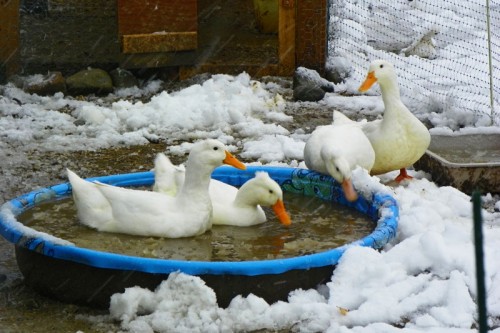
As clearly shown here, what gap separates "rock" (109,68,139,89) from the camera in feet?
31.8

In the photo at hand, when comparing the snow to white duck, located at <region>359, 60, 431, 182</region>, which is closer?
the snow

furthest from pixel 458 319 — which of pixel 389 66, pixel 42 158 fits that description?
pixel 42 158

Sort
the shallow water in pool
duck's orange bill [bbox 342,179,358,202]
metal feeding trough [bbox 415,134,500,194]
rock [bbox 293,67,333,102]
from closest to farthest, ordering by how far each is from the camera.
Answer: the shallow water in pool, duck's orange bill [bbox 342,179,358,202], metal feeding trough [bbox 415,134,500,194], rock [bbox 293,67,333,102]

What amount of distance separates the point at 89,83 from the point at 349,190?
16.0 ft

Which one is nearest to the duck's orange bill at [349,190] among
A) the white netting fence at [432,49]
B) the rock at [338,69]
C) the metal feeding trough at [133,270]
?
the metal feeding trough at [133,270]

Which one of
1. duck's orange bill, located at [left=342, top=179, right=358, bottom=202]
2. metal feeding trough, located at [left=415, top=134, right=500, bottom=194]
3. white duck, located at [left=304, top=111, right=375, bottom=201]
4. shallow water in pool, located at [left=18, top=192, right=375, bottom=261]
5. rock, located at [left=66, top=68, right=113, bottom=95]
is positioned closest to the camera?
shallow water in pool, located at [left=18, top=192, right=375, bottom=261]

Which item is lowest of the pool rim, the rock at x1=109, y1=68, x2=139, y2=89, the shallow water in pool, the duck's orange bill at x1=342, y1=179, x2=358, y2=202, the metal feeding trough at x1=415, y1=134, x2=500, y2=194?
the rock at x1=109, y1=68, x2=139, y2=89

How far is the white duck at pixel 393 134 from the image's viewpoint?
6039mm

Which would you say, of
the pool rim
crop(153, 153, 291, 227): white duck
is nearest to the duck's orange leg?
the pool rim

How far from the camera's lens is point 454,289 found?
4047 mm

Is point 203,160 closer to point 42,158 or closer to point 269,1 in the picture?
point 42,158

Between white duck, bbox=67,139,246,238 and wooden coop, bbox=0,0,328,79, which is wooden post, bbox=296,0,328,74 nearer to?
wooden coop, bbox=0,0,328,79

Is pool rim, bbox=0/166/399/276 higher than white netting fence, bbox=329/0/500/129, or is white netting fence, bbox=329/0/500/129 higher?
pool rim, bbox=0/166/399/276

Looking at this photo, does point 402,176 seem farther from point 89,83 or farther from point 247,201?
point 89,83
